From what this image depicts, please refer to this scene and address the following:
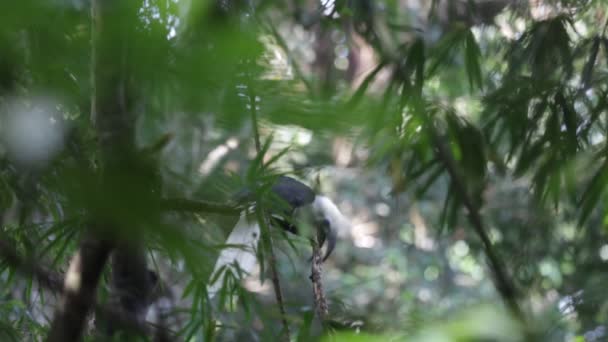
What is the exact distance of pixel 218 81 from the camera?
49cm

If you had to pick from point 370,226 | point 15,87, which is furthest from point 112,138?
point 370,226

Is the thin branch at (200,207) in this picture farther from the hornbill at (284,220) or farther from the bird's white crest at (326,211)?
the bird's white crest at (326,211)

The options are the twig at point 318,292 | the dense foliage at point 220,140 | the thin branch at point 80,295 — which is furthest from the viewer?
the twig at point 318,292

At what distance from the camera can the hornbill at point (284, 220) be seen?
54.2 inches

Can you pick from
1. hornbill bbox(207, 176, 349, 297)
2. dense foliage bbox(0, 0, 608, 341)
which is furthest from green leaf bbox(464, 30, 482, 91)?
hornbill bbox(207, 176, 349, 297)

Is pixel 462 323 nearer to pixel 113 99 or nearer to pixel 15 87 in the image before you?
pixel 113 99

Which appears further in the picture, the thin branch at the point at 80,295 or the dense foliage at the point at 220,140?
the thin branch at the point at 80,295

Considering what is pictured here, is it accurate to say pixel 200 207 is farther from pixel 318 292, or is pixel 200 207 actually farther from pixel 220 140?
pixel 220 140

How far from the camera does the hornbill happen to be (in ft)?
4.52

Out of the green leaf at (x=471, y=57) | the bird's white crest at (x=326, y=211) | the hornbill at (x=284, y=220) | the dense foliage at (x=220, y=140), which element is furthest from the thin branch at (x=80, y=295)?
the bird's white crest at (x=326, y=211)

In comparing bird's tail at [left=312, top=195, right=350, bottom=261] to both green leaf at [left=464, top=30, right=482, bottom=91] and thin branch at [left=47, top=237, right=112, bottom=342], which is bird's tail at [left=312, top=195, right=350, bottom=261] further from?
thin branch at [left=47, top=237, right=112, bottom=342]

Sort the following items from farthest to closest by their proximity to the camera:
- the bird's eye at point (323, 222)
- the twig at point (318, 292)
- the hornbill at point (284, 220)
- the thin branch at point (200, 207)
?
the bird's eye at point (323, 222) → the hornbill at point (284, 220) → the twig at point (318, 292) → the thin branch at point (200, 207)

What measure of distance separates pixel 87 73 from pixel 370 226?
174 inches

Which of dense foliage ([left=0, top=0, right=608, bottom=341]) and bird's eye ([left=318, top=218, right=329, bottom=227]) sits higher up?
bird's eye ([left=318, top=218, right=329, bottom=227])
